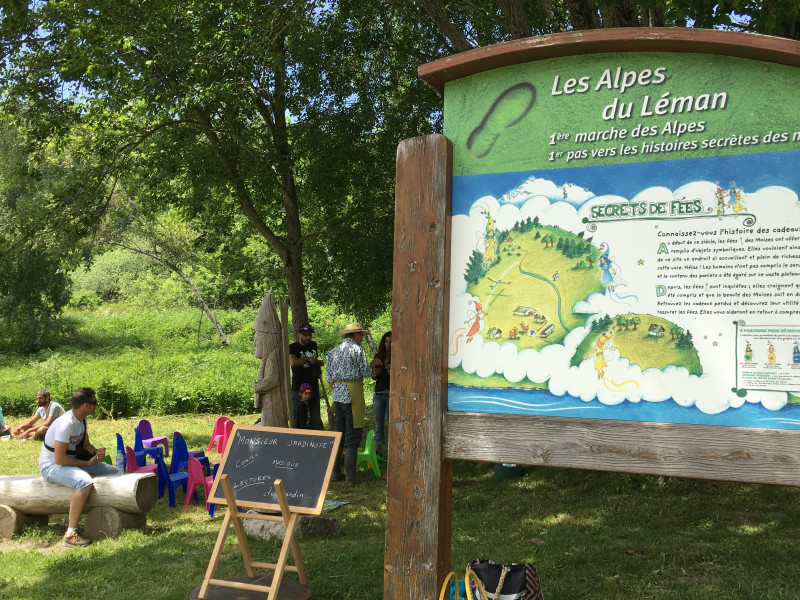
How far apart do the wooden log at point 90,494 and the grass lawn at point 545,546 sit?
0.26 meters

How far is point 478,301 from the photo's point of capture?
3883 mm

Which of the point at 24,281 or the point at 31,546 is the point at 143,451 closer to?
the point at 31,546

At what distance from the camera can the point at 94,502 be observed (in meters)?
7.18

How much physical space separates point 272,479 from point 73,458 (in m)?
2.90

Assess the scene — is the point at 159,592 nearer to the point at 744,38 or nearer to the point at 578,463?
the point at 578,463

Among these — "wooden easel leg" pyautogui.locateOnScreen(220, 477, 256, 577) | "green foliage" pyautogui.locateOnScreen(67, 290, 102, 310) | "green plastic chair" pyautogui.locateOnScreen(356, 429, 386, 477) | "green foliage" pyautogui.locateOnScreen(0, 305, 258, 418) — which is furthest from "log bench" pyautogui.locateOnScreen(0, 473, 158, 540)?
"green foliage" pyautogui.locateOnScreen(67, 290, 102, 310)

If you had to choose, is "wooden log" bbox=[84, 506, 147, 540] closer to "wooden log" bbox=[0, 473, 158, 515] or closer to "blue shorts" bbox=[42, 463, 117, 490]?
"wooden log" bbox=[0, 473, 158, 515]

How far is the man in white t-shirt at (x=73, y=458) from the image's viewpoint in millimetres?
6957

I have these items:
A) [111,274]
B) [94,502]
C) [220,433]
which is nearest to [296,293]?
[220,433]

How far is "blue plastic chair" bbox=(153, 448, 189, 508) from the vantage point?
8375 mm

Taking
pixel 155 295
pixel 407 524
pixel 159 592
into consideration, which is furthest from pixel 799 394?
pixel 155 295

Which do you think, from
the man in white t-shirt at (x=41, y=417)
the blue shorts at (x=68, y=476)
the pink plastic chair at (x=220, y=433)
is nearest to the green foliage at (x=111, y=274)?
the man in white t-shirt at (x=41, y=417)

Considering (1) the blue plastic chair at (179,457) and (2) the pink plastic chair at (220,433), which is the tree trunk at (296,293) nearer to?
(2) the pink plastic chair at (220,433)

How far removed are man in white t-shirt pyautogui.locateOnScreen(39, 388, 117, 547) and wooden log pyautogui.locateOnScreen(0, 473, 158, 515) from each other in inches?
3.9
